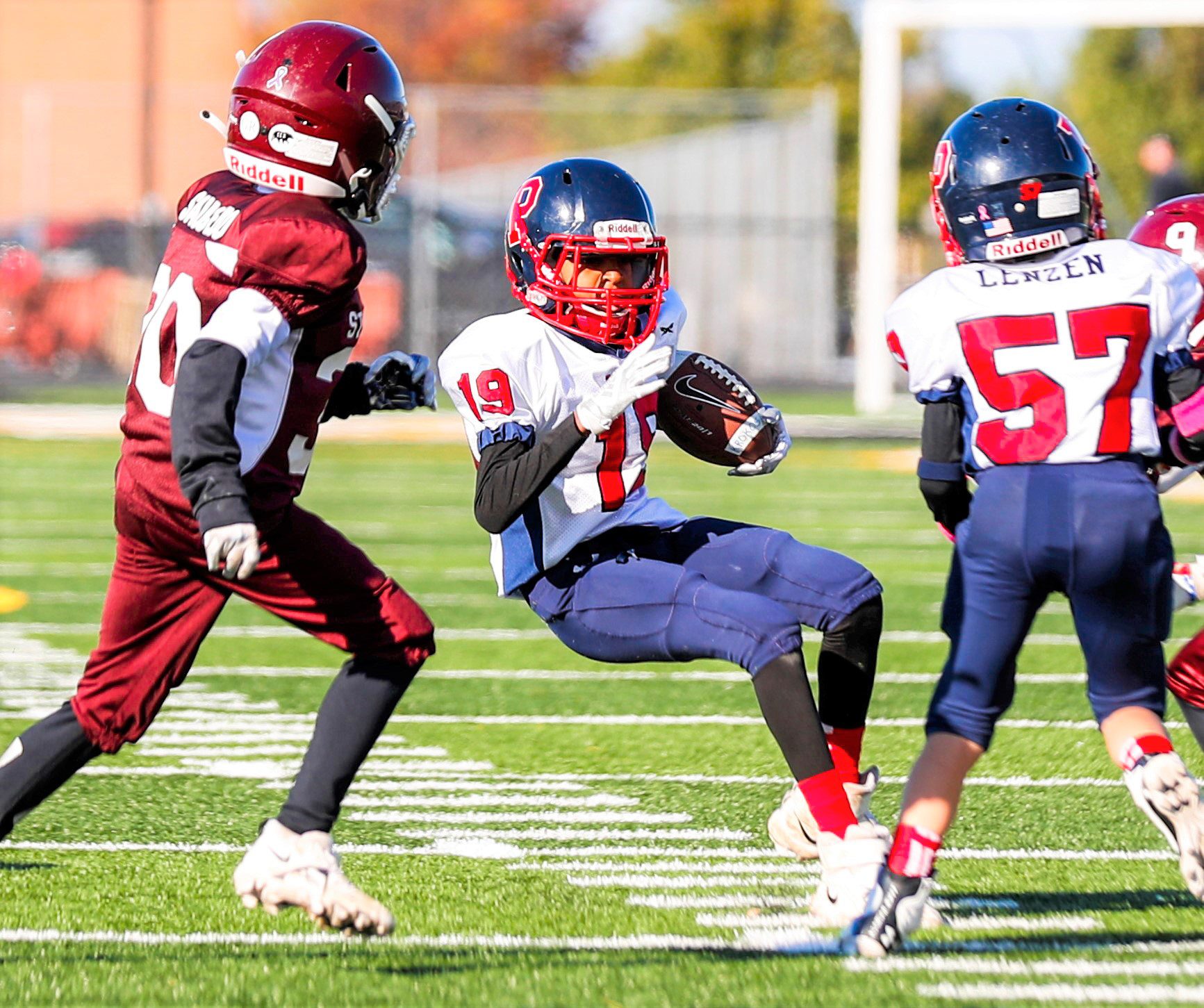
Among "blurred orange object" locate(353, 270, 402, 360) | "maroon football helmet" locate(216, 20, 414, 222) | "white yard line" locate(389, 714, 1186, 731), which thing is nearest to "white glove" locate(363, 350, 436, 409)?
"maroon football helmet" locate(216, 20, 414, 222)

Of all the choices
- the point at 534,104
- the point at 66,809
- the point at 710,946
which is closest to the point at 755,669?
the point at 710,946

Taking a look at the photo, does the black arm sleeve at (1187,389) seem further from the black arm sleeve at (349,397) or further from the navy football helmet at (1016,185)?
the black arm sleeve at (349,397)

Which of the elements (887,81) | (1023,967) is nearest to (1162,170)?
(887,81)

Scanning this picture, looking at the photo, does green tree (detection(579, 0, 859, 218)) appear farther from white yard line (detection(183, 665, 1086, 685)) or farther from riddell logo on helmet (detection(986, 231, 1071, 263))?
riddell logo on helmet (detection(986, 231, 1071, 263))

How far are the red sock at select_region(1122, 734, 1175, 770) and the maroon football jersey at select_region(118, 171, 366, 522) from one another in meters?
1.62

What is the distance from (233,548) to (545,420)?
0.86 metres

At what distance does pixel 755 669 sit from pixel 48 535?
757cm

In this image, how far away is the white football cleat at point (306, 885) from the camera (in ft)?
12.1

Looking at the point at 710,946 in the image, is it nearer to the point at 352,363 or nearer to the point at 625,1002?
the point at 625,1002

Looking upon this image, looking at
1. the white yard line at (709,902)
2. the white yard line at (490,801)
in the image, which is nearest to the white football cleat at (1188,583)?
the white yard line at (709,902)

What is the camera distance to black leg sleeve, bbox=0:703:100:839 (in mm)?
3871

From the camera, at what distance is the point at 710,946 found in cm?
371

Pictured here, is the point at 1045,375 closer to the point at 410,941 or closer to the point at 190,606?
the point at 410,941

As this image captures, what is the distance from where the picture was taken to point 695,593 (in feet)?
13.1
